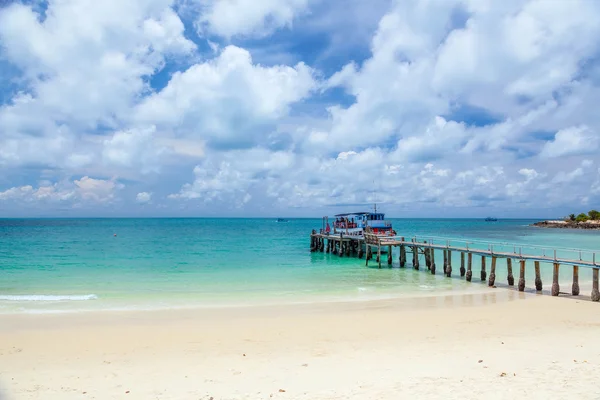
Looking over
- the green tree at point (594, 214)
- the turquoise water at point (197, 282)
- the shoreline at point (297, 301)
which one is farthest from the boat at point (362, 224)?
the green tree at point (594, 214)

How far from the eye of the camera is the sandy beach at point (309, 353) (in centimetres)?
882

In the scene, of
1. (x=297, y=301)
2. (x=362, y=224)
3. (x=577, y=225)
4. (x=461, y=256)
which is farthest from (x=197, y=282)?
(x=577, y=225)

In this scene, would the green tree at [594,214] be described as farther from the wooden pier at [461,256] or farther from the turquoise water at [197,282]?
the turquoise water at [197,282]

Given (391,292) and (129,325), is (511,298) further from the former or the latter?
(129,325)

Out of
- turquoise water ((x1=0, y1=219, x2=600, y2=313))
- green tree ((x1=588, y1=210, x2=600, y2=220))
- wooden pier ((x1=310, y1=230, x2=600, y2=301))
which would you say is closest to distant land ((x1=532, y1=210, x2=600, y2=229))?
green tree ((x1=588, y1=210, x2=600, y2=220))

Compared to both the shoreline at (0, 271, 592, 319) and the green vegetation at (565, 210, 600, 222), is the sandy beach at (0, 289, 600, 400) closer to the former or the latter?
the shoreline at (0, 271, 592, 319)

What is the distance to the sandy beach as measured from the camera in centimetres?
882

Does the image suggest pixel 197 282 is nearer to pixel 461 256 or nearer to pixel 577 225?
pixel 461 256

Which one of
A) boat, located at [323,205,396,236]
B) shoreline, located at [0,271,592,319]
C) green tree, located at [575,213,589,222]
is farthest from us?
green tree, located at [575,213,589,222]

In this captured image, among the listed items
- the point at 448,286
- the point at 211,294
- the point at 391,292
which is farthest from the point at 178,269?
the point at 448,286

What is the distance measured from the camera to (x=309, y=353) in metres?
11.8

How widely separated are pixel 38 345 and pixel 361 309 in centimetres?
1184

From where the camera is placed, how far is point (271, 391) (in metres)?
8.76

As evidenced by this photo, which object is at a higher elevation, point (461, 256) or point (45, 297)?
point (461, 256)
